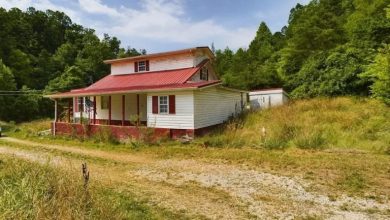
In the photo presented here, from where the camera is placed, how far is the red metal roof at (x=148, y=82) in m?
18.3

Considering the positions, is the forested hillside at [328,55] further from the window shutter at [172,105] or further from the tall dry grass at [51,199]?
the tall dry grass at [51,199]

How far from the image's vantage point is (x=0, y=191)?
5586mm

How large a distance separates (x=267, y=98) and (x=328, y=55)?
657cm

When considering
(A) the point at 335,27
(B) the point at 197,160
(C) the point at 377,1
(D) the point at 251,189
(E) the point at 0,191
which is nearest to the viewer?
(E) the point at 0,191

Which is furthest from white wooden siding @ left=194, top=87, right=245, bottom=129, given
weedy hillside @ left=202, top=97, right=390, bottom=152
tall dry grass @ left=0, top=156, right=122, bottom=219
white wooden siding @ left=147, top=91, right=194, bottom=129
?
tall dry grass @ left=0, top=156, right=122, bottom=219

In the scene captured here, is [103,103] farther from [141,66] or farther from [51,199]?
[51,199]

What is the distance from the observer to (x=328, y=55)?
26031mm

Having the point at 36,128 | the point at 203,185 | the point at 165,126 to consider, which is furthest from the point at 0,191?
the point at 36,128

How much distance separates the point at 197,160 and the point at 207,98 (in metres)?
7.30

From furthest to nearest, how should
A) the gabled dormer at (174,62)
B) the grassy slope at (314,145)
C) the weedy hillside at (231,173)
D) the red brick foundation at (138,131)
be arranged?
1. the gabled dormer at (174,62)
2. the red brick foundation at (138,131)
3. the grassy slope at (314,145)
4. the weedy hillside at (231,173)

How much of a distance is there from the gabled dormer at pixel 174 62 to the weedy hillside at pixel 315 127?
517cm

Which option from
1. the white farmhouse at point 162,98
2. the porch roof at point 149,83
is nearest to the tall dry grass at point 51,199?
the white farmhouse at point 162,98

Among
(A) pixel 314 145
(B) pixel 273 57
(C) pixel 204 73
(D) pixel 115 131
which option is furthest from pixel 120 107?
(B) pixel 273 57

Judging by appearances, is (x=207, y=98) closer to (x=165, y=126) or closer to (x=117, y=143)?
(x=165, y=126)
